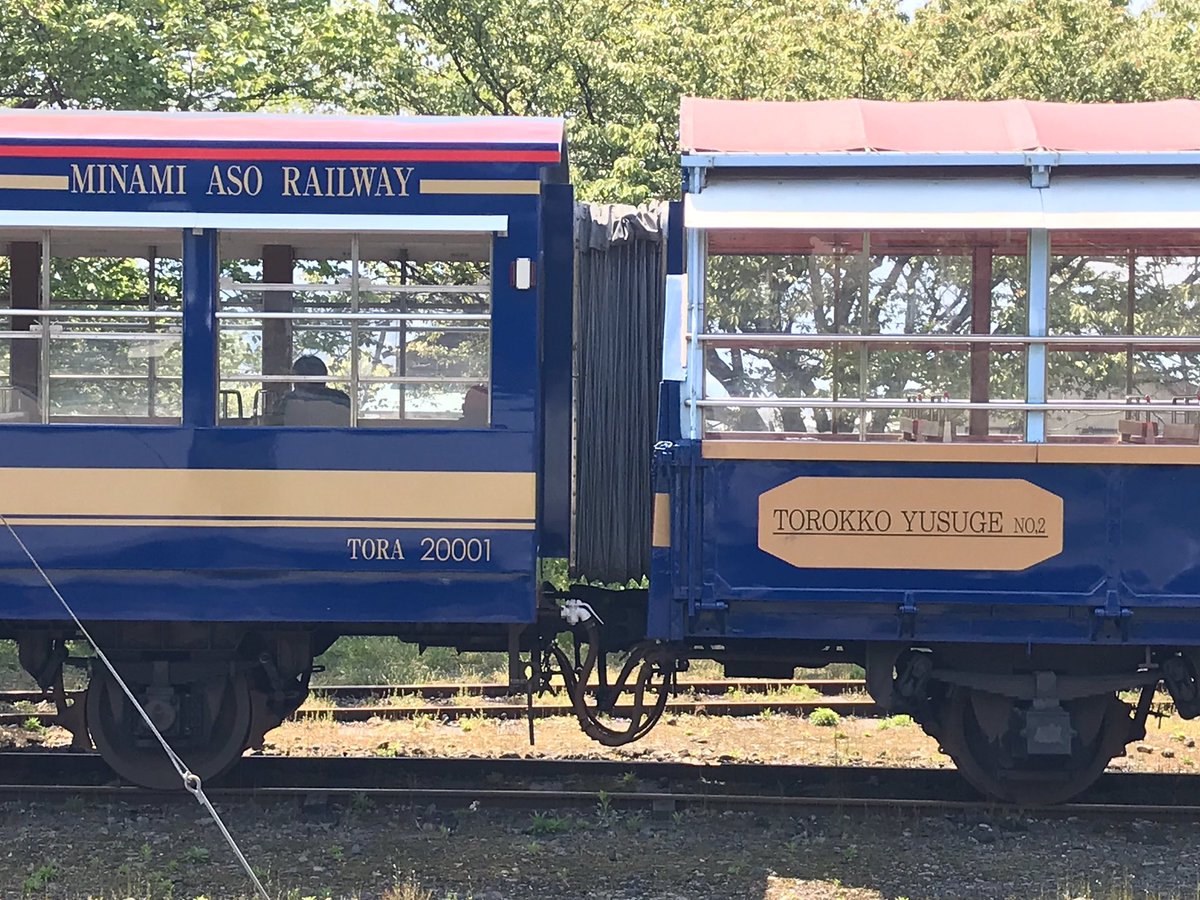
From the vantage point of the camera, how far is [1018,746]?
6.66 meters

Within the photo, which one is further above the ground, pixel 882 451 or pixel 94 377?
pixel 94 377

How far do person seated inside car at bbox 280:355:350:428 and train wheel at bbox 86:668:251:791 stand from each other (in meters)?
1.51

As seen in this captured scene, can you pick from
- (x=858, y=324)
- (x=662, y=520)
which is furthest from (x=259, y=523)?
(x=858, y=324)

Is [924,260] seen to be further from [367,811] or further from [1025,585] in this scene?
[367,811]

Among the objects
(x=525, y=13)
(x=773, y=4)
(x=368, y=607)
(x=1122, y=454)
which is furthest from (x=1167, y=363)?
(x=773, y=4)

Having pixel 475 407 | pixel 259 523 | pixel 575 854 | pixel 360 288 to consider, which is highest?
pixel 360 288

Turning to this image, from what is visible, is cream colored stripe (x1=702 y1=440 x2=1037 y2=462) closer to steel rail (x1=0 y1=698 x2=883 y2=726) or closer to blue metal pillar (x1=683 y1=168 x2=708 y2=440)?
blue metal pillar (x1=683 y1=168 x2=708 y2=440)

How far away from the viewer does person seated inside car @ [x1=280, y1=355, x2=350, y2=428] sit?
6.38m

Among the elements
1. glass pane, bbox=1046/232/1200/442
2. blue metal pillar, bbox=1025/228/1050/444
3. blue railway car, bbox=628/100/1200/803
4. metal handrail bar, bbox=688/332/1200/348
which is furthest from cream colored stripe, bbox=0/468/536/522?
glass pane, bbox=1046/232/1200/442

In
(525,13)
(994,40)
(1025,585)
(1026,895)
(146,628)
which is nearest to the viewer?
(1026,895)

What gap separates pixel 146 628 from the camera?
676cm

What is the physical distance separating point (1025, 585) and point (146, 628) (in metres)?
4.40

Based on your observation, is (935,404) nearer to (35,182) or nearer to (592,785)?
(592,785)

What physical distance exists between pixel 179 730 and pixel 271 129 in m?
3.16
